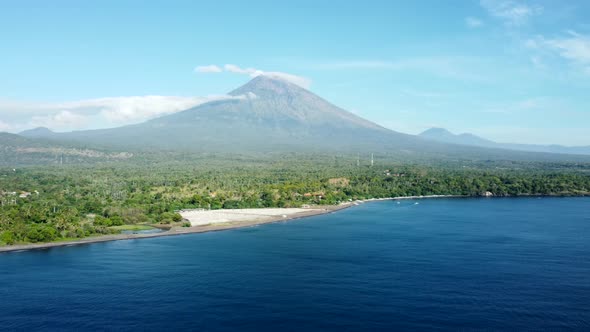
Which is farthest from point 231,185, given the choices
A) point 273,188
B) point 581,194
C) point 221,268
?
point 581,194

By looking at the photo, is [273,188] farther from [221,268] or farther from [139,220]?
[221,268]

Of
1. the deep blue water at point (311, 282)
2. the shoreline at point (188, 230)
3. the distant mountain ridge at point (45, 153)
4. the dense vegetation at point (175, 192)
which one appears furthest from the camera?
the distant mountain ridge at point (45, 153)

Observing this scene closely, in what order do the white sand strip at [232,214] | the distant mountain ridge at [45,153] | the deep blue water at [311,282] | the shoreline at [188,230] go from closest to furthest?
the deep blue water at [311,282] < the shoreline at [188,230] < the white sand strip at [232,214] < the distant mountain ridge at [45,153]

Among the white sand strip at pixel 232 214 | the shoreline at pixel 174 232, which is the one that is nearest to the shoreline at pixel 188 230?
the shoreline at pixel 174 232

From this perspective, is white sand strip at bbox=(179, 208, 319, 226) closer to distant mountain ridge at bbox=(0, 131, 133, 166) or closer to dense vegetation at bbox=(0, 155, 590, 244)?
dense vegetation at bbox=(0, 155, 590, 244)

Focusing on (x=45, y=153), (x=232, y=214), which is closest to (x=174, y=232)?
(x=232, y=214)

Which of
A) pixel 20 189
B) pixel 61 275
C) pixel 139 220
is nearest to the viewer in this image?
pixel 61 275

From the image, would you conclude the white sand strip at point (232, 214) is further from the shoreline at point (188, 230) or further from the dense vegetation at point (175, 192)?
the dense vegetation at point (175, 192)

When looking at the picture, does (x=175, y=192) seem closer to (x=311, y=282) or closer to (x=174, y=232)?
(x=174, y=232)
